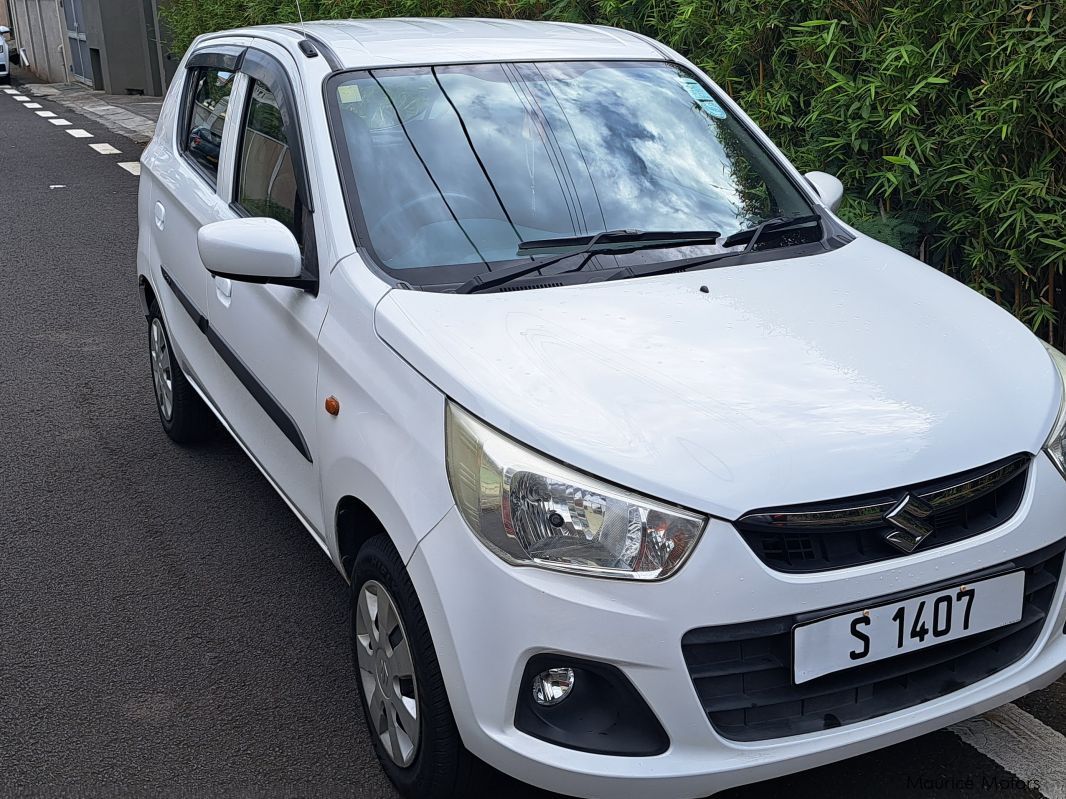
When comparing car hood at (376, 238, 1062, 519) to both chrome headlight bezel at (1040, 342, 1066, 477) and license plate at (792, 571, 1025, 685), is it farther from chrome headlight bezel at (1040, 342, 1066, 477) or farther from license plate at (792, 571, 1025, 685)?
license plate at (792, 571, 1025, 685)

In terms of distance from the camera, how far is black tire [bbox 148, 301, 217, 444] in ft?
15.3

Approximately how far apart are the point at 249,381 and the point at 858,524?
1.95m

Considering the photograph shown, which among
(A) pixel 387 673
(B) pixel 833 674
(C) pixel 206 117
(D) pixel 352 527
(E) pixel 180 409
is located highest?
Result: (C) pixel 206 117

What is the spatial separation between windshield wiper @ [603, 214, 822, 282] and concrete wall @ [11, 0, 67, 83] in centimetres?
2828

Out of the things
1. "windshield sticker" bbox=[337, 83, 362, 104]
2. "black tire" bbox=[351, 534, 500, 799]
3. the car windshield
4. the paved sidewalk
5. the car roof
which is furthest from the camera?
the paved sidewalk

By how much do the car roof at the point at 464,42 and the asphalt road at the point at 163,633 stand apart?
1618 mm

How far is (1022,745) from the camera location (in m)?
2.80

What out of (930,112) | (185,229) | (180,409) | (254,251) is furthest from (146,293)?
(930,112)

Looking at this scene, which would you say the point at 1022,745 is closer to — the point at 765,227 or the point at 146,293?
A: the point at 765,227

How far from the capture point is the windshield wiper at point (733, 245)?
9.47 ft

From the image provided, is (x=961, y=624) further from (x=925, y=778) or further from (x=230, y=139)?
(x=230, y=139)

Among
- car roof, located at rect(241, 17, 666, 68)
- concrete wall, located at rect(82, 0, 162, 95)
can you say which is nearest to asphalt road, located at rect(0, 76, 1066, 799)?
car roof, located at rect(241, 17, 666, 68)

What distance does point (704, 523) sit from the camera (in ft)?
6.85

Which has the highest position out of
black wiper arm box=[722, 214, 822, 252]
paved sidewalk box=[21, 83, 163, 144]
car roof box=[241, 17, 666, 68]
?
car roof box=[241, 17, 666, 68]
